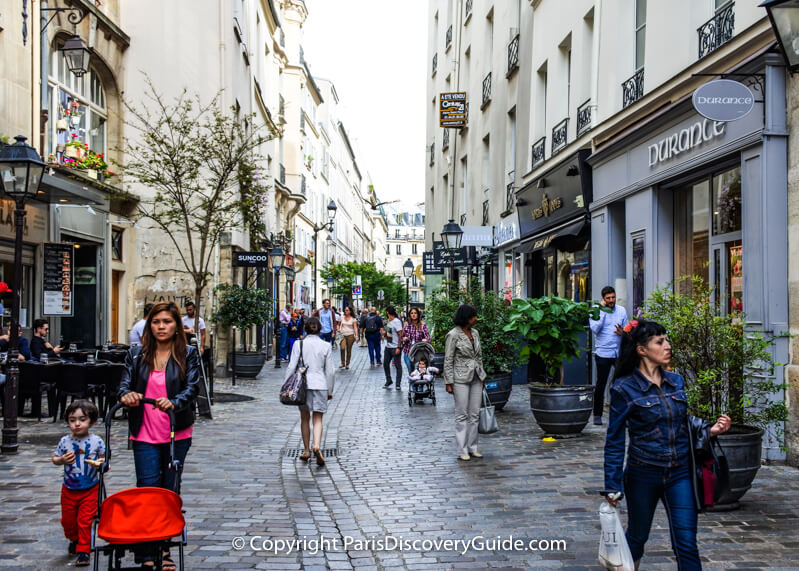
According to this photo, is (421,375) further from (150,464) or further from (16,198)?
(150,464)

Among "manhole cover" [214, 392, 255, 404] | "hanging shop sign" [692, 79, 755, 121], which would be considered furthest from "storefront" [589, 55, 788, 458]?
"manhole cover" [214, 392, 255, 404]

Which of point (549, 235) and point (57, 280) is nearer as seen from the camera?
point (57, 280)

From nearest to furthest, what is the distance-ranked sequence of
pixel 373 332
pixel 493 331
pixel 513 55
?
pixel 493 331 → pixel 513 55 → pixel 373 332

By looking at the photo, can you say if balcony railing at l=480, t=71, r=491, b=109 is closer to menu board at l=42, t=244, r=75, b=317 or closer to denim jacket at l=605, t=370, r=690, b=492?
menu board at l=42, t=244, r=75, b=317

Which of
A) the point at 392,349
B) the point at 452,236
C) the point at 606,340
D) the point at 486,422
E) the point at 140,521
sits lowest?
the point at 486,422

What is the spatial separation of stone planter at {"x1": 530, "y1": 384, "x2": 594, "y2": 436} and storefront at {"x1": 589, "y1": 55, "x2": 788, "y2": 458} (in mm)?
2056

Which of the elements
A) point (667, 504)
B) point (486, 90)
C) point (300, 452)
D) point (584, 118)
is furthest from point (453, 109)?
point (667, 504)

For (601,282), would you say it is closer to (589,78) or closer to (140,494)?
(589,78)

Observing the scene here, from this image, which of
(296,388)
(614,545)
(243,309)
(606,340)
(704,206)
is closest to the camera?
(614,545)

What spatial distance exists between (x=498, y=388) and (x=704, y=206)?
4114 millimetres

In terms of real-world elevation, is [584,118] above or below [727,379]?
above

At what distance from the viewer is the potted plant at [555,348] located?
33.7 ft

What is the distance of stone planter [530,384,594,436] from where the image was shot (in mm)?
10266

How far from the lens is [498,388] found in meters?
13.1
